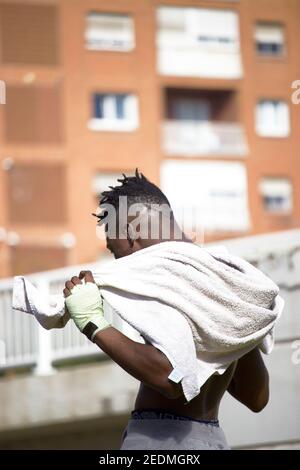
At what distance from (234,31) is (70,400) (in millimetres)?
31272

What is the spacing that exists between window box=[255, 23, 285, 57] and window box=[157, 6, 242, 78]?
69 centimetres

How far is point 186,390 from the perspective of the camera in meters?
2.68

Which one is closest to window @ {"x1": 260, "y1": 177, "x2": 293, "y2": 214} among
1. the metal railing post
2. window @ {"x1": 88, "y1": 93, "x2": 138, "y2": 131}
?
window @ {"x1": 88, "y1": 93, "x2": 138, "y2": 131}

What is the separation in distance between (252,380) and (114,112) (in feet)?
106

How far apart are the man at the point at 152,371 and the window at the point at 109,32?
3222cm

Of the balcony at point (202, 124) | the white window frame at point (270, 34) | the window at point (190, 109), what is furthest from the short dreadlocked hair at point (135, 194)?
the white window frame at point (270, 34)

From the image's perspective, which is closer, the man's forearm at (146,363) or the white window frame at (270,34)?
the man's forearm at (146,363)

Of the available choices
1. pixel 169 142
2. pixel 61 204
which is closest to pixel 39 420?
pixel 61 204

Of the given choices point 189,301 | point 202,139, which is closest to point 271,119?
point 202,139

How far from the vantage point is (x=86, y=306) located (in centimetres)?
271

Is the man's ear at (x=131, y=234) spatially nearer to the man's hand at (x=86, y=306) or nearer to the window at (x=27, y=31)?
the man's hand at (x=86, y=306)

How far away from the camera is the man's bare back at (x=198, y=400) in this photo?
2.83m

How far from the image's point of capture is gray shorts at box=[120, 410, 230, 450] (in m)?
2.83

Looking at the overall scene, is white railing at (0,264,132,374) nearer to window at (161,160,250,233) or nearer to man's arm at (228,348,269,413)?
man's arm at (228,348,269,413)
